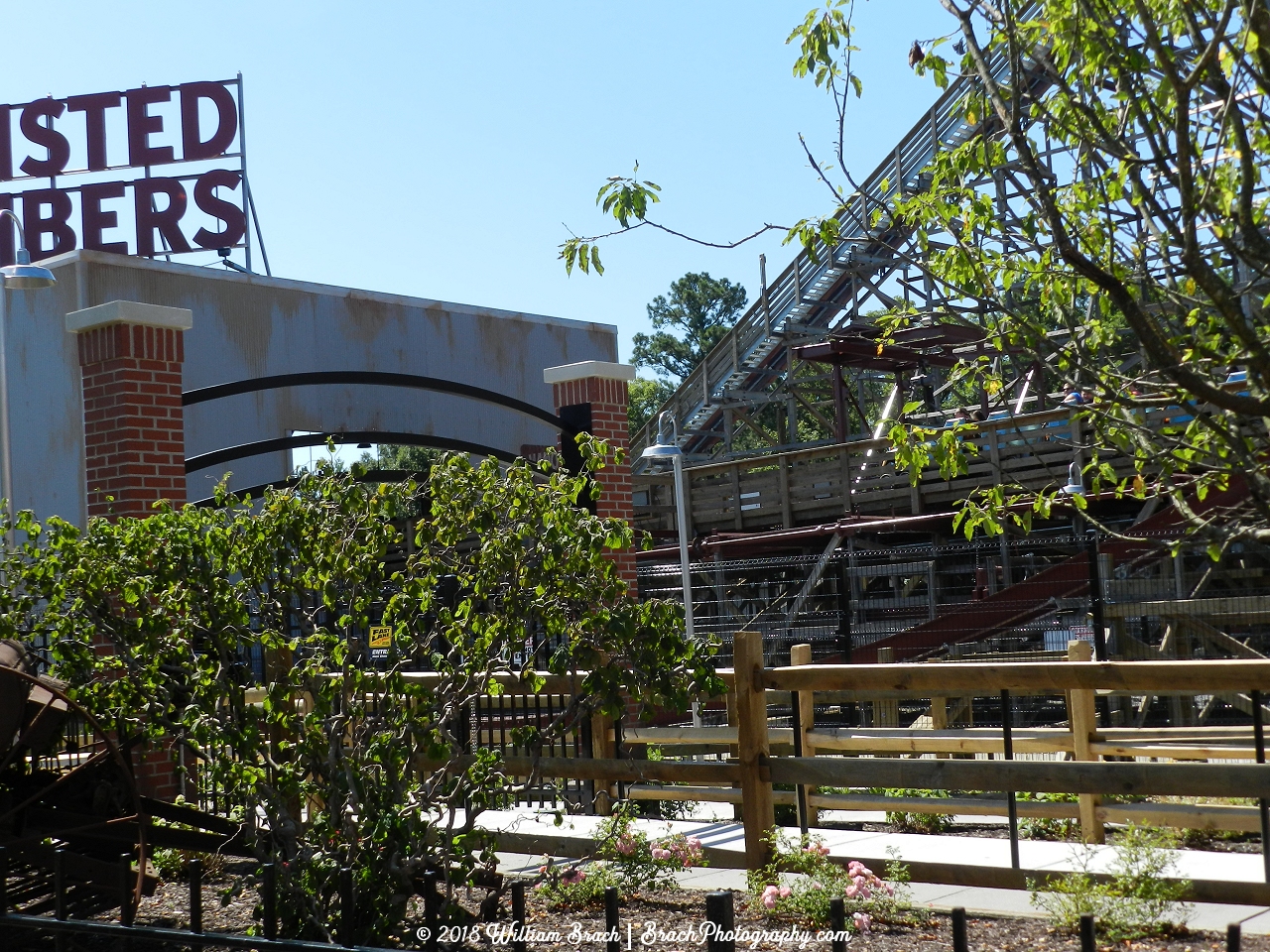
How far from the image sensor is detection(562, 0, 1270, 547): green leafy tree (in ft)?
13.2

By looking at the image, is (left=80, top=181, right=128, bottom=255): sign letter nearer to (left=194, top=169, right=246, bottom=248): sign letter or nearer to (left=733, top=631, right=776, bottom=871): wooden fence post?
(left=194, top=169, right=246, bottom=248): sign letter

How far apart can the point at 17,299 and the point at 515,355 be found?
7251 millimetres

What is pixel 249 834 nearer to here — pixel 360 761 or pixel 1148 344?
pixel 360 761

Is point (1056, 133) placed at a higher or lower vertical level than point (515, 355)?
lower

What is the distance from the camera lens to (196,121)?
99.5 feet

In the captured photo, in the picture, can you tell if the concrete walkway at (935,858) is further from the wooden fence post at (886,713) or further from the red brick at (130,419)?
the wooden fence post at (886,713)

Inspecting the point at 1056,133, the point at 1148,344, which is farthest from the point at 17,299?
the point at 1148,344

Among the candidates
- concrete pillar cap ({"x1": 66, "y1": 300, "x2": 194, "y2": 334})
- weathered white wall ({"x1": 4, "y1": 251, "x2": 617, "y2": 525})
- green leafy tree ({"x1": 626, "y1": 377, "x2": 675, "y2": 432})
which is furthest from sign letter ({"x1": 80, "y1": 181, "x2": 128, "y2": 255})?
green leafy tree ({"x1": 626, "y1": 377, "x2": 675, "y2": 432})

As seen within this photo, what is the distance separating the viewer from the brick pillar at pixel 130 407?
9.33 m

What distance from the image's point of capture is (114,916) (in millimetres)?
6414

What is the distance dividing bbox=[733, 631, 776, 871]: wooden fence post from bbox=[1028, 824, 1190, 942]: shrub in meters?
1.46

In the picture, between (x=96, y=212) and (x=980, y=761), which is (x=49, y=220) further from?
(x=980, y=761)

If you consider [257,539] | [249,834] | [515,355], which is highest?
[515,355]

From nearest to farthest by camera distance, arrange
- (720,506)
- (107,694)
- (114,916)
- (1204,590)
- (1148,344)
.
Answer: (1148,344) < (107,694) < (114,916) < (1204,590) < (720,506)
